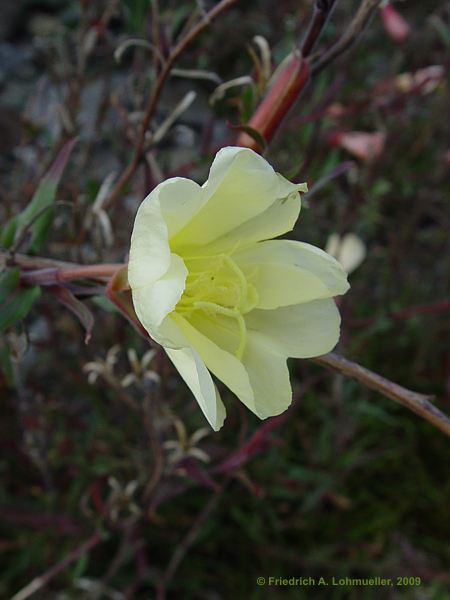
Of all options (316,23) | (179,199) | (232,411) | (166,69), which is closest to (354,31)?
(316,23)

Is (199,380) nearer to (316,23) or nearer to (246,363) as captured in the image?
(246,363)

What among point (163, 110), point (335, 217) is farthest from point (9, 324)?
point (163, 110)

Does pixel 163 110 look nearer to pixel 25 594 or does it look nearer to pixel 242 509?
pixel 242 509

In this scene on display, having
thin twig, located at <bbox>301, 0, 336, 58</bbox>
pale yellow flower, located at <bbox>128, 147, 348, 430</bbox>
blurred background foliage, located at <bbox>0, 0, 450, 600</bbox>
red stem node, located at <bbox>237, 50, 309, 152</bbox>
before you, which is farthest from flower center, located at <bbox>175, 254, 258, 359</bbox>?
blurred background foliage, located at <bbox>0, 0, 450, 600</bbox>

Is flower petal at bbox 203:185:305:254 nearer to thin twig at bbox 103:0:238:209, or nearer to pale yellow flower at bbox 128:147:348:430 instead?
pale yellow flower at bbox 128:147:348:430

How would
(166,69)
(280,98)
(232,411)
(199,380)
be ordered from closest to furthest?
(199,380), (280,98), (166,69), (232,411)

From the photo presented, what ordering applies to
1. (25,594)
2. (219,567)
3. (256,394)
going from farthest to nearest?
(219,567) < (25,594) < (256,394)

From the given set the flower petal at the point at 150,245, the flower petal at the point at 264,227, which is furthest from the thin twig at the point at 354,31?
the flower petal at the point at 150,245
